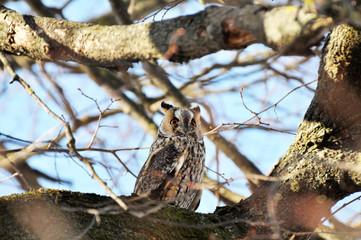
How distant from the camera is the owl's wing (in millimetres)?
3486

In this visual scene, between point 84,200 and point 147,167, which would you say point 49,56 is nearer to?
point 84,200

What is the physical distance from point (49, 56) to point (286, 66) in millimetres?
2252

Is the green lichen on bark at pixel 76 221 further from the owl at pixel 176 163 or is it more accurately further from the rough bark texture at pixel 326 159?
the owl at pixel 176 163

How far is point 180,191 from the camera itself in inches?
141

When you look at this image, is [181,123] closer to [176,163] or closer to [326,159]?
[176,163]

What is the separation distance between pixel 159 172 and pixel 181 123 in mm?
827

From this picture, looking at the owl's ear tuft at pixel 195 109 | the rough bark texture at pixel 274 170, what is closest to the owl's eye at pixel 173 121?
the owl's ear tuft at pixel 195 109

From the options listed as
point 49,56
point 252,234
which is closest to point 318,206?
point 252,234

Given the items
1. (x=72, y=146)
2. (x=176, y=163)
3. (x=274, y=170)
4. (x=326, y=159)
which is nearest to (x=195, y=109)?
(x=176, y=163)

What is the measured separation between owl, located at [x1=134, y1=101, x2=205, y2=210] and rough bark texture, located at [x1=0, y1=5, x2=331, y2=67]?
1.40 m

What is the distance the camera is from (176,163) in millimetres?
3678

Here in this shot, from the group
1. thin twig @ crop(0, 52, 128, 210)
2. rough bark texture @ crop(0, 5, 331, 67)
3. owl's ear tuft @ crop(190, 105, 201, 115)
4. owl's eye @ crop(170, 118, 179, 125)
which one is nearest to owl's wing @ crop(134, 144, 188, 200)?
owl's eye @ crop(170, 118, 179, 125)

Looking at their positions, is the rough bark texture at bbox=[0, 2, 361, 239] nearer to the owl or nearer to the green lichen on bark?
the green lichen on bark

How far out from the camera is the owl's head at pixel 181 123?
420 centimetres
